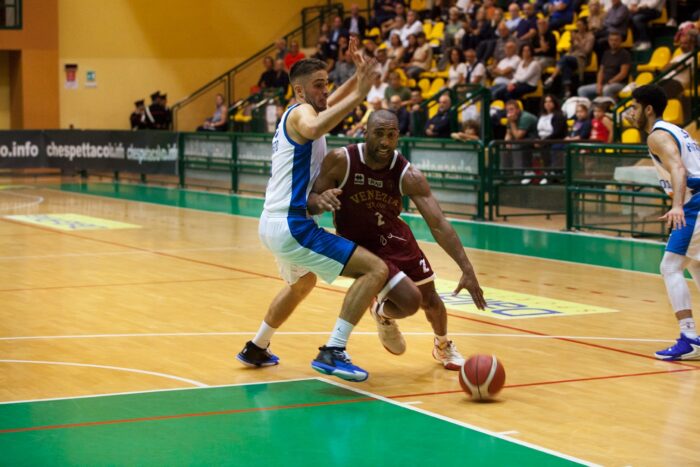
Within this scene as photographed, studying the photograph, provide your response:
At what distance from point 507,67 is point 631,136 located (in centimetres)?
404

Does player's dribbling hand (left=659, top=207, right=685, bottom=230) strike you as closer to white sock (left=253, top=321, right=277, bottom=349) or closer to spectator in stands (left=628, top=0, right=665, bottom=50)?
white sock (left=253, top=321, right=277, bottom=349)

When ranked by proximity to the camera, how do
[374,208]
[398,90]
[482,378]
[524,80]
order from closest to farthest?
[482,378] → [374,208] → [524,80] → [398,90]

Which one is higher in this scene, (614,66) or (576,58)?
(576,58)

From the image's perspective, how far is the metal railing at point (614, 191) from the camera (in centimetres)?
1469

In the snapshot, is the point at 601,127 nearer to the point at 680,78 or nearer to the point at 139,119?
the point at 680,78

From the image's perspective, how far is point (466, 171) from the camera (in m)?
17.7

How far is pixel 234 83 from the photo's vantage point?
3259 cm

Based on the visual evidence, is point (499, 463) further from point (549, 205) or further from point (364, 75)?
point (549, 205)

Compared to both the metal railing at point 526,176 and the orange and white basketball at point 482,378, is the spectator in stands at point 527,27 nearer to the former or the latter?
the metal railing at point 526,176

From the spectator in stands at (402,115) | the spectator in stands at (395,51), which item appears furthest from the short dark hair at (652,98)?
the spectator in stands at (395,51)

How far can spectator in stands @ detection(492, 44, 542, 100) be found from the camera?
20562 mm

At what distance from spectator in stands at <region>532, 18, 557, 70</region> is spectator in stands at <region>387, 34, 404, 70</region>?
3.93m

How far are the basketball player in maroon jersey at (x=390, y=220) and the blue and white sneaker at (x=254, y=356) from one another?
2.50 feet

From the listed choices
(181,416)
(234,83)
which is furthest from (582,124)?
(234,83)
